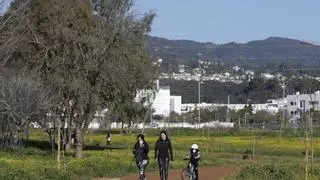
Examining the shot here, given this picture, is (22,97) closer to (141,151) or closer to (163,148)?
(141,151)

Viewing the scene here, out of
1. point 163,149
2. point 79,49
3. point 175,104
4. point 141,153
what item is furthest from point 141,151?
point 175,104

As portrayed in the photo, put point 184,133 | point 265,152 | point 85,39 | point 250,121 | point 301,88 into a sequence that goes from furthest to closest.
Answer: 1. point 301,88
2. point 250,121
3. point 184,133
4. point 265,152
5. point 85,39

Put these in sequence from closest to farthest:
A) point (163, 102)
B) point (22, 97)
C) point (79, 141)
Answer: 1. point (79, 141)
2. point (22, 97)
3. point (163, 102)

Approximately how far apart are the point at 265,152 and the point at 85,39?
83.4 feet

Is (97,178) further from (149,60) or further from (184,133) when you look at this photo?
(184,133)

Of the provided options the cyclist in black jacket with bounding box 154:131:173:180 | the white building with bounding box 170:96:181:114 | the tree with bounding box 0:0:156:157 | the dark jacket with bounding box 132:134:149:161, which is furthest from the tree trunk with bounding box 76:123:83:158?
the white building with bounding box 170:96:181:114

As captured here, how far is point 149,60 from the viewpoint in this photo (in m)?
48.8

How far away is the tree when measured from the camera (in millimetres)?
41625

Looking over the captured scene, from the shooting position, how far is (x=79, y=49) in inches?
1634

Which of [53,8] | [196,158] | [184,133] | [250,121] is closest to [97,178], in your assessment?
[196,158]

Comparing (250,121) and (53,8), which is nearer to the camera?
(53,8)

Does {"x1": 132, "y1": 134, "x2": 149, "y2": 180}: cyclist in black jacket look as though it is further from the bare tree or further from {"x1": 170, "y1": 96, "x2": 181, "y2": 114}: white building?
{"x1": 170, "y1": 96, "x2": 181, "y2": 114}: white building

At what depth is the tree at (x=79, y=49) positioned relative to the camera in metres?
41.6

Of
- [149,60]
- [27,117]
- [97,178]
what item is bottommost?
[97,178]
